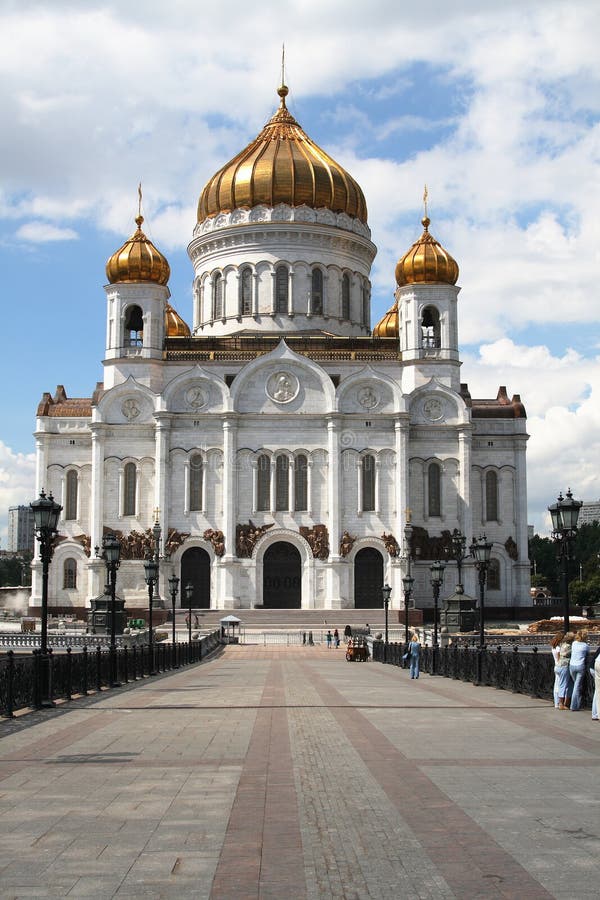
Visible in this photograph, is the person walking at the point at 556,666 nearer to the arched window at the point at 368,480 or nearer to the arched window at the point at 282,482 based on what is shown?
the arched window at the point at 368,480

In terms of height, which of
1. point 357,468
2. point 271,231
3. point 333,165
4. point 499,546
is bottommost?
point 499,546

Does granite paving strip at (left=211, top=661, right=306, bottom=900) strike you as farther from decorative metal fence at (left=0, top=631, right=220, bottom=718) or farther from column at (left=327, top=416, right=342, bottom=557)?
column at (left=327, top=416, right=342, bottom=557)

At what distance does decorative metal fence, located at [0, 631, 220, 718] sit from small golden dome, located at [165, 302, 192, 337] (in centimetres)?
4402

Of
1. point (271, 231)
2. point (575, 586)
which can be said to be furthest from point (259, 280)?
point (575, 586)

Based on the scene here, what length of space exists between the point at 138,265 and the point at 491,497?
23.8m

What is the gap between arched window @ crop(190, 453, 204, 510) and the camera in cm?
6053

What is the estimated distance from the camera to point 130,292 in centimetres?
6262

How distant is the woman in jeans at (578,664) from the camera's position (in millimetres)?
16750

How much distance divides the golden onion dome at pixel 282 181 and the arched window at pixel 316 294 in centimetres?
405

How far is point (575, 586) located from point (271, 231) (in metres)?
38.4

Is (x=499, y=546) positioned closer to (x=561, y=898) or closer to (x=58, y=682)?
(x=58, y=682)

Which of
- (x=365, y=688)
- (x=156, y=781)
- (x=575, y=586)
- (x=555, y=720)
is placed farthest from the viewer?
(x=575, y=586)

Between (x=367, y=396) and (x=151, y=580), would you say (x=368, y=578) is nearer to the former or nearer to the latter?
(x=367, y=396)

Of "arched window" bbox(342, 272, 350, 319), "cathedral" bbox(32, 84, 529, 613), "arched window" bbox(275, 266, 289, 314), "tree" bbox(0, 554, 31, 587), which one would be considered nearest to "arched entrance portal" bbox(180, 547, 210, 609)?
"cathedral" bbox(32, 84, 529, 613)
